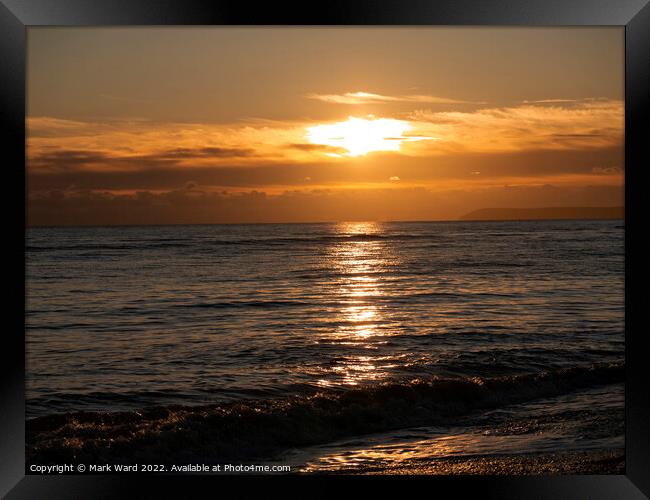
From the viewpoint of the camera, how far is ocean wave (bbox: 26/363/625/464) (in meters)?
4.38

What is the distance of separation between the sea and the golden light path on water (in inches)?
1.8

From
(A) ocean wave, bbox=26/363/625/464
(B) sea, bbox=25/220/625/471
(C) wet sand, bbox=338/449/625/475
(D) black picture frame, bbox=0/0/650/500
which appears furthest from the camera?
(B) sea, bbox=25/220/625/471

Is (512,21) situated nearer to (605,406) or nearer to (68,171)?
(605,406)

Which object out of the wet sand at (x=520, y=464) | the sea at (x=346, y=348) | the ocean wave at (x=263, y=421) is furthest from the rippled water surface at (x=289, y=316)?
the wet sand at (x=520, y=464)

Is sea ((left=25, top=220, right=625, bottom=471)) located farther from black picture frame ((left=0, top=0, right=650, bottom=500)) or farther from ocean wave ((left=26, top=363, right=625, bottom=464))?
black picture frame ((left=0, top=0, right=650, bottom=500))

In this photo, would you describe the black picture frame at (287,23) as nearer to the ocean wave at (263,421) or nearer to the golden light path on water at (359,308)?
the ocean wave at (263,421)

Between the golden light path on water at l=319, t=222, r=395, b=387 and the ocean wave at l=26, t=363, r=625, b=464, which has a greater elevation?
the golden light path on water at l=319, t=222, r=395, b=387

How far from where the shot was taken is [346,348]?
7.82 meters

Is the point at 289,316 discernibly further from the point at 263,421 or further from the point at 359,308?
the point at 263,421

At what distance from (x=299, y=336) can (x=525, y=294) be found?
5.95 m

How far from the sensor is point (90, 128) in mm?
13023

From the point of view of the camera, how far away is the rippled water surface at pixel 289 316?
6309 mm

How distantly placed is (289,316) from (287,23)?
7800 millimetres

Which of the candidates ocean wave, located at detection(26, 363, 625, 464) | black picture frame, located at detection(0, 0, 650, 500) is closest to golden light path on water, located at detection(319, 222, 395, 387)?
ocean wave, located at detection(26, 363, 625, 464)
